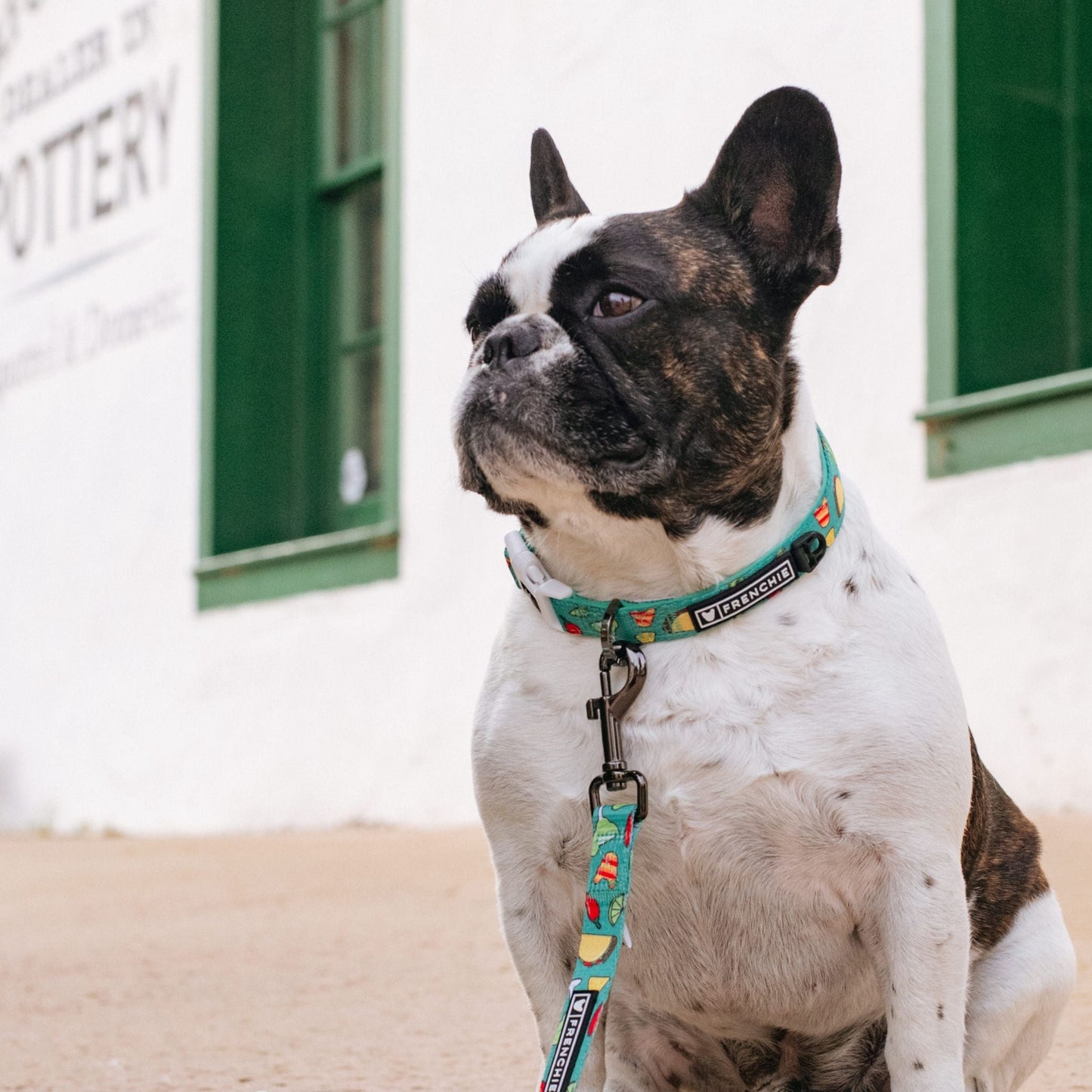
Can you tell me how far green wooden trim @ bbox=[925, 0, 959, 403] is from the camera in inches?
256

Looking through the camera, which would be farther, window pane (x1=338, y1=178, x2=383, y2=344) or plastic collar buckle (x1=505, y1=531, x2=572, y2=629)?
window pane (x1=338, y1=178, x2=383, y2=344)

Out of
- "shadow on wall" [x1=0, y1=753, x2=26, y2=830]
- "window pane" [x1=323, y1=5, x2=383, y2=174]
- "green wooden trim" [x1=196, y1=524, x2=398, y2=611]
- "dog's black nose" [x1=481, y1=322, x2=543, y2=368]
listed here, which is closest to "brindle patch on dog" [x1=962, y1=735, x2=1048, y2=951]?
"dog's black nose" [x1=481, y1=322, x2=543, y2=368]

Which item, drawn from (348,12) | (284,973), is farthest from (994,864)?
(348,12)

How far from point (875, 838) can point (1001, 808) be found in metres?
0.63

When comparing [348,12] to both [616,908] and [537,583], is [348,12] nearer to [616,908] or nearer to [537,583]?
[537,583]

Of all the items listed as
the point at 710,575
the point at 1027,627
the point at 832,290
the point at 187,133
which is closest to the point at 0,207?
the point at 187,133

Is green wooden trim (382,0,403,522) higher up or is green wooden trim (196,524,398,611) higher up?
green wooden trim (382,0,403,522)

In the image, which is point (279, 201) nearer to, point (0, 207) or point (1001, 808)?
point (0, 207)

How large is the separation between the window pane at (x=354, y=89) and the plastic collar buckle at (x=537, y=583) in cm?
737

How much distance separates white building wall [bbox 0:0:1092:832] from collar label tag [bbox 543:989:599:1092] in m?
3.76

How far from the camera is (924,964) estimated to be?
255 cm

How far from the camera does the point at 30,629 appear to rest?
1123 cm

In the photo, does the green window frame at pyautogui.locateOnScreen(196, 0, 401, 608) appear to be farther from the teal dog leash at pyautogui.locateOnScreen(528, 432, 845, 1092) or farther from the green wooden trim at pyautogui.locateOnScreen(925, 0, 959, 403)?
the teal dog leash at pyautogui.locateOnScreen(528, 432, 845, 1092)

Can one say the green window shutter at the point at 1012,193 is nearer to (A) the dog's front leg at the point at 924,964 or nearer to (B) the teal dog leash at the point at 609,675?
(B) the teal dog leash at the point at 609,675
